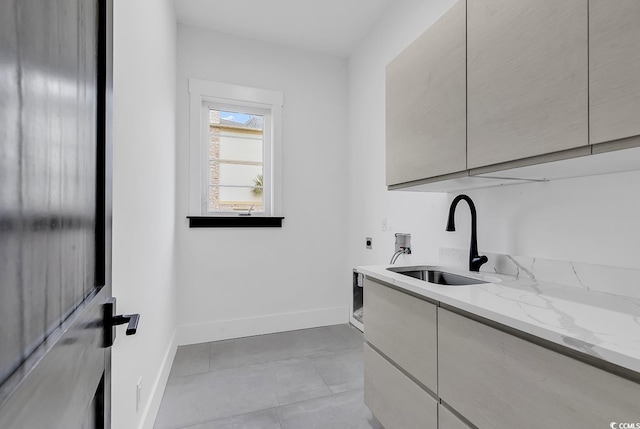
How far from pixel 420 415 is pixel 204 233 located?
225 cm

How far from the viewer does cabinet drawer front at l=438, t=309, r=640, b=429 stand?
2.15 feet

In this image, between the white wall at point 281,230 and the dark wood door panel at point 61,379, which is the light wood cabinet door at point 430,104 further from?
the white wall at point 281,230

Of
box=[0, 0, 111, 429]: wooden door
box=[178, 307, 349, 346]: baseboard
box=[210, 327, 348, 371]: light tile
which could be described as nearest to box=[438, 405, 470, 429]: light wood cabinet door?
box=[0, 0, 111, 429]: wooden door

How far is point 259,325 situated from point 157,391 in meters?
1.21

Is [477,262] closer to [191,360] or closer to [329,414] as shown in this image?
[329,414]

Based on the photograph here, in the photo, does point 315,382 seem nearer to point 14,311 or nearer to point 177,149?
point 14,311

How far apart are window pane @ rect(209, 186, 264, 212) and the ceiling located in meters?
1.48

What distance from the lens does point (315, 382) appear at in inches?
80.2

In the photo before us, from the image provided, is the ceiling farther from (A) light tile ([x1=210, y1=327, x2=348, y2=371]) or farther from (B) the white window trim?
(A) light tile ([x1=210, y1=327, x2=348, y2=371])

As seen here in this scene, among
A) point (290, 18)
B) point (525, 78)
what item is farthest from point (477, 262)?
point (290, 18)

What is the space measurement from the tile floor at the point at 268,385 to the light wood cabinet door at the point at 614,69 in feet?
5.50

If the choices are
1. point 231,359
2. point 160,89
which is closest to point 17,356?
point 160,89

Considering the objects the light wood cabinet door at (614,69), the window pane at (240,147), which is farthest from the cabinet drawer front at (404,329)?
the window pane at (240,147)

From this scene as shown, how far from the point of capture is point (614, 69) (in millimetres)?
812
